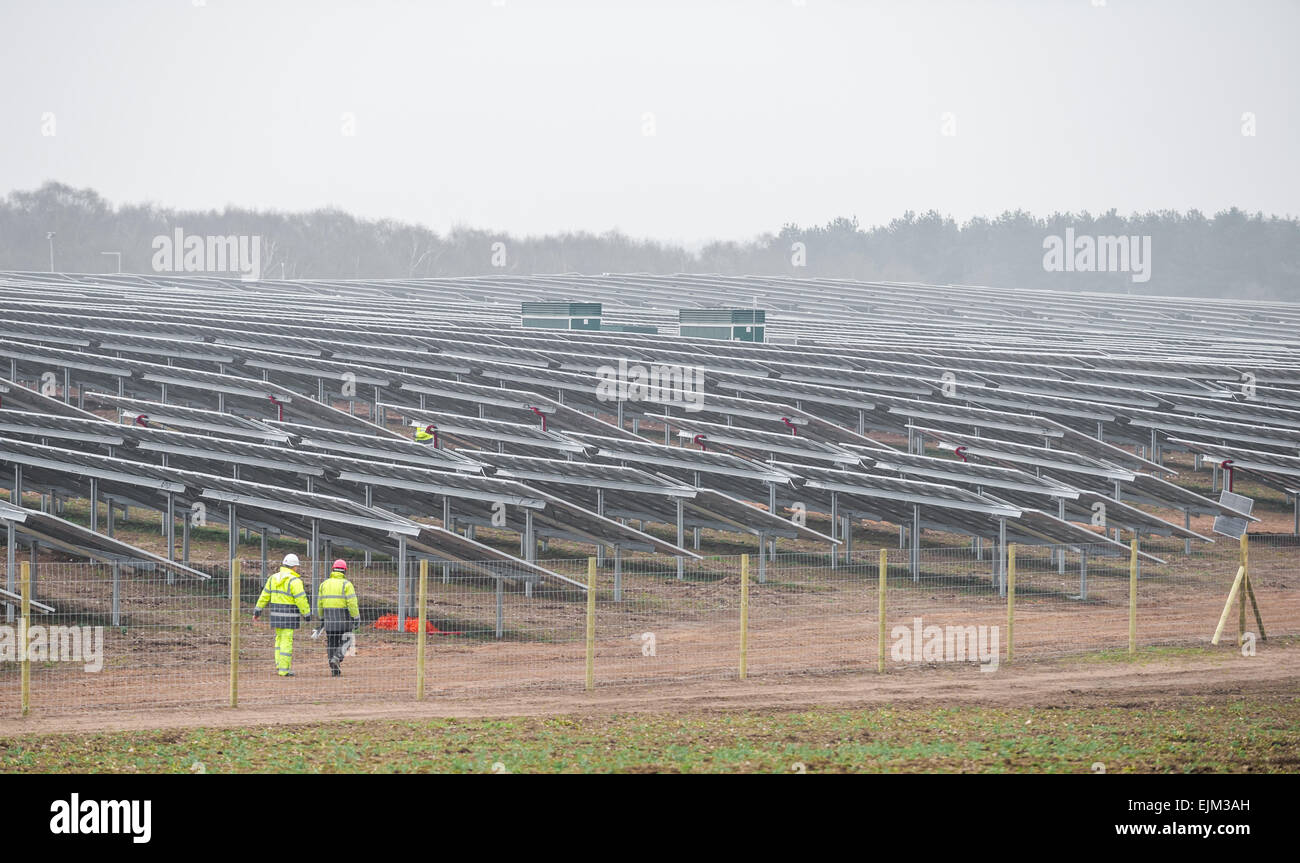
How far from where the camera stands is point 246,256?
116 m

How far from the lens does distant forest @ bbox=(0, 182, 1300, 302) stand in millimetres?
119312

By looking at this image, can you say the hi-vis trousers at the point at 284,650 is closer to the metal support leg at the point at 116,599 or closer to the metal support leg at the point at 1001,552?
the metal support leg at the point at 116,599

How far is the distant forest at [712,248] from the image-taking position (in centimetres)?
11931

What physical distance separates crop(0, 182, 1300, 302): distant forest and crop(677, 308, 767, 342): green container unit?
6505 cm

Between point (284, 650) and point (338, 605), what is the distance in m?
0.79

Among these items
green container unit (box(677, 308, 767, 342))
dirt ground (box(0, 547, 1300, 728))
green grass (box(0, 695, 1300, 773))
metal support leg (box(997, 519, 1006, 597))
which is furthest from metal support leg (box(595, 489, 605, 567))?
green container unit (box(677, 308, 767, 342))

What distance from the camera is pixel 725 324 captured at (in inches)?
2041

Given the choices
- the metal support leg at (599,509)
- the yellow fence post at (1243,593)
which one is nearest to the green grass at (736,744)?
the yellow fence post at (1243,593)

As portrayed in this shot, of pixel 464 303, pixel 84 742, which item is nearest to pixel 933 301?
pixel 464 303

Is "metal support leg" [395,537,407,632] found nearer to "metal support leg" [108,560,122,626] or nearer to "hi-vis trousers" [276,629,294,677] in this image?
"hi-vis trousers" [276,629,294,677]
